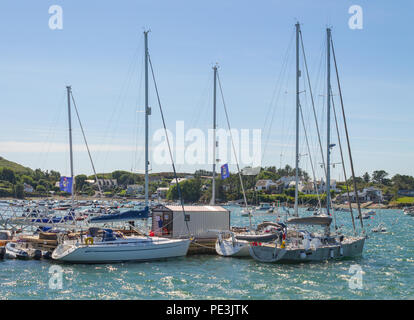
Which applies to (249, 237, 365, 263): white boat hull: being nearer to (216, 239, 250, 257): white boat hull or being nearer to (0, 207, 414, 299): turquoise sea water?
(0, 207, 414, 299): turquoise sea water

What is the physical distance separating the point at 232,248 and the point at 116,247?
9621 mm

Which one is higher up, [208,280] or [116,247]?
[116,247]

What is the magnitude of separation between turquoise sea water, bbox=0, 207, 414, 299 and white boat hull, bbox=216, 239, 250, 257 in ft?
2.38

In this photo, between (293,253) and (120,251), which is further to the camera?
(293,253)

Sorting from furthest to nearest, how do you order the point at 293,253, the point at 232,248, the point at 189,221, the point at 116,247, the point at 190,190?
the point at 190,190 < the point at 189,221 < the point at 232,248 < the point at 293,253 < the point at 116,247

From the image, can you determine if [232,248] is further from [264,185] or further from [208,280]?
[264,185]

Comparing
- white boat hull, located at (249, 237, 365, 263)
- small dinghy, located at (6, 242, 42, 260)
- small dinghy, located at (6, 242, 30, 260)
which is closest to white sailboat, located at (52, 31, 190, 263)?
small dinghy, located at (6, 242, 42, 260)

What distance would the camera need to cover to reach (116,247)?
1389 inches

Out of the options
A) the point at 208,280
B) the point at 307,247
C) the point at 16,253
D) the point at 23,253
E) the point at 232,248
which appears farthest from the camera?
the point at 232,248

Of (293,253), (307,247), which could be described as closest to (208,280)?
(293,253)

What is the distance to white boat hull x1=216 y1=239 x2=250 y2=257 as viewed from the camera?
38969 millimetres

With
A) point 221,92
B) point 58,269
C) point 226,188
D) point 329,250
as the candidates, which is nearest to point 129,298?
point 58,269

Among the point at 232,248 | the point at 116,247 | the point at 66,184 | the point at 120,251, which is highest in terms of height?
the point at 66,184
